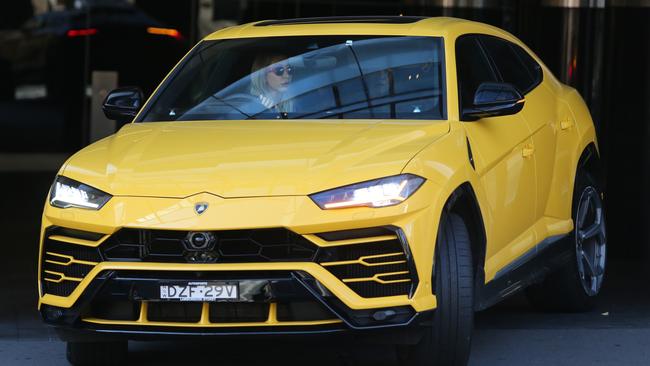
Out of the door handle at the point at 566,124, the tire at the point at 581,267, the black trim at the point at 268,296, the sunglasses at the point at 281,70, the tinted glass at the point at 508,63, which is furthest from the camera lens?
the tire at the point at 581,267

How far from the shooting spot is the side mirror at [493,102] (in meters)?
6.80

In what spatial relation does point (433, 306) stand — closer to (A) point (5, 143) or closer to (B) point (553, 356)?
(B) point (553, 356)

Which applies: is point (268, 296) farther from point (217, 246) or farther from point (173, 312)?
point (173, 312)

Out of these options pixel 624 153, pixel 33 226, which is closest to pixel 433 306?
pixel 624 153

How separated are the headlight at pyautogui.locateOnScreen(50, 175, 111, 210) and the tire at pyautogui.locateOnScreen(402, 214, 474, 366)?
4.60ft

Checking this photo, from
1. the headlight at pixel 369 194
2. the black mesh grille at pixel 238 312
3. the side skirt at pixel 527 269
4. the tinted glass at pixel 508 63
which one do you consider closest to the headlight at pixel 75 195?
the black mesh grille at pixel 238 312

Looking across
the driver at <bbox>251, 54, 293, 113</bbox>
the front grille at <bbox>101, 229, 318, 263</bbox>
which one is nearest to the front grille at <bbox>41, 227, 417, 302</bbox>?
the front grille at <bbox>101, 229, 318, 263</bbox>

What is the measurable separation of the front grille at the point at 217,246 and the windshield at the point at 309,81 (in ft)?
3.99

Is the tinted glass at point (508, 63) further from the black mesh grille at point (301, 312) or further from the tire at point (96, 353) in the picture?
the tire at point (96, 353)

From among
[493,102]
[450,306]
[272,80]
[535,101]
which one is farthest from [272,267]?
[535,101]

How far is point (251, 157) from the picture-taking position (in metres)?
6.21

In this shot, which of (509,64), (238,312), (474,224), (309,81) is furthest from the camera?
(509,64)

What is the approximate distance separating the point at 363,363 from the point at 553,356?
985 millimetres

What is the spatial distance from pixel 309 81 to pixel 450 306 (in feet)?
5.23
